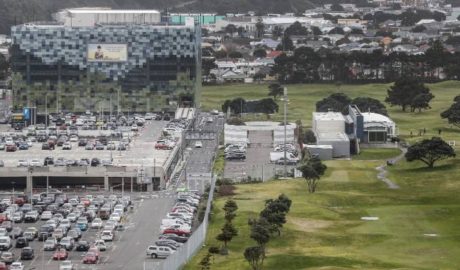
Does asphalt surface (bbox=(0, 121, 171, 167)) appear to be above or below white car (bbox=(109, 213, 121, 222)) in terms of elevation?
above

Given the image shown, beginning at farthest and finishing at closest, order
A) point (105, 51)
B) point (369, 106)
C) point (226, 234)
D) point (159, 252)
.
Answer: point (105, 51)
point (369, 106)
point (226, 234)
point (159, 252)

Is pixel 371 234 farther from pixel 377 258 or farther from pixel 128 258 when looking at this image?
pixel 128 258

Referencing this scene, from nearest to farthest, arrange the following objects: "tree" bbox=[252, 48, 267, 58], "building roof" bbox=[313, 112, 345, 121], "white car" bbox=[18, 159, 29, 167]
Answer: "white car" bbox=[18, 159, 29, 167], "building roof" bbox=[313, 112, 345, 121], "tree" bbox=[252, 48, 267, 58]

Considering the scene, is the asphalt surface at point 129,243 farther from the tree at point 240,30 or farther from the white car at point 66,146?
the tree at point 240,30

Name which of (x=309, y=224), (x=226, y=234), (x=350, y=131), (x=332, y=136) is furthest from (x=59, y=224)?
(x=350, y=131)

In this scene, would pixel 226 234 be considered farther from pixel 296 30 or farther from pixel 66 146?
pixel 296 30

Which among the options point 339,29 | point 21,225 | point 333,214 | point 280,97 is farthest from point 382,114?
point 339,29

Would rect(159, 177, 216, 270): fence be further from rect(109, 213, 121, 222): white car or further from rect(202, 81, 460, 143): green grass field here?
rect(202, 81, 460, 143): green grass field

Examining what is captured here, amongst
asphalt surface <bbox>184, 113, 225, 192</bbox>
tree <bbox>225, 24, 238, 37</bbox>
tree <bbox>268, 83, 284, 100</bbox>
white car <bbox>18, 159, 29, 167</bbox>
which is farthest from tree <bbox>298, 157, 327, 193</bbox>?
tree <bbox>225, 24, 238, 37</bbox>
